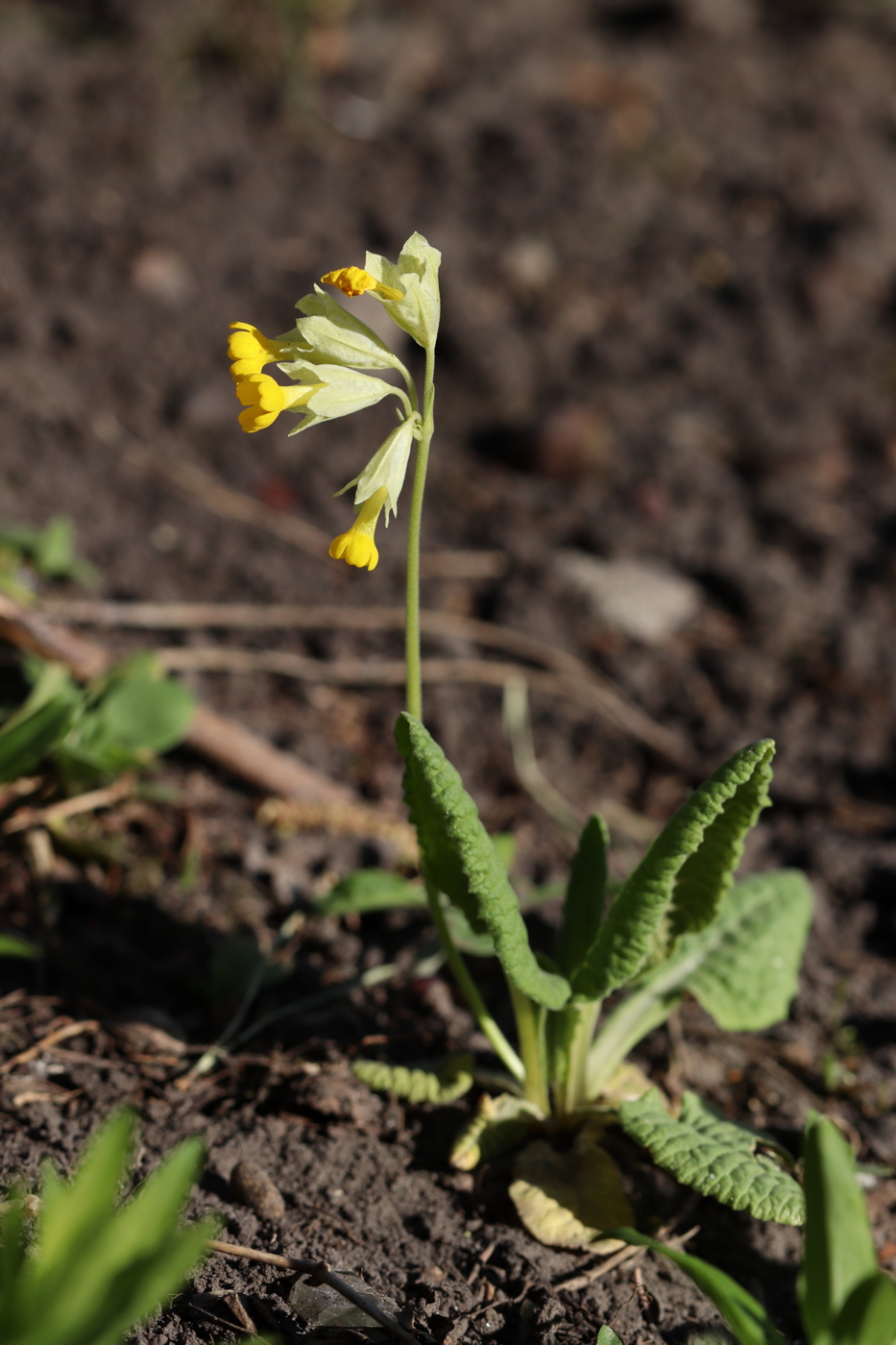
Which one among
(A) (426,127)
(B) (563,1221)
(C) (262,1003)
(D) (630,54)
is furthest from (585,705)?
(D) (630,54)

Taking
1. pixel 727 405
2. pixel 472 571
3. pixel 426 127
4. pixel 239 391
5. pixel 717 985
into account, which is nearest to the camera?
pixel 239 391

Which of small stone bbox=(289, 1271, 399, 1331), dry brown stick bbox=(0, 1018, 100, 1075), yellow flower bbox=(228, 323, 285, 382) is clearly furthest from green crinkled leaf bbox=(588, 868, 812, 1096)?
yellow flower bbox=(228, 323, 285, 382)

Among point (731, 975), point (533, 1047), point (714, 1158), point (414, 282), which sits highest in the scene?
point (414, 282)

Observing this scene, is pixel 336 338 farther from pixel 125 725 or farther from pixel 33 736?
pixel 125 725

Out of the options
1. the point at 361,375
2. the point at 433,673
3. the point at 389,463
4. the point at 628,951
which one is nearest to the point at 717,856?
the point at 628,951

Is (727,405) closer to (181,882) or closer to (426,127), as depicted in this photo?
(426,127)

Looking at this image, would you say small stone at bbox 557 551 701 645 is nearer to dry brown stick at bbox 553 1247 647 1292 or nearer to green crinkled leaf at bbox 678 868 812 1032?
green crinkled leaf at bbox 678 868 812 1032
